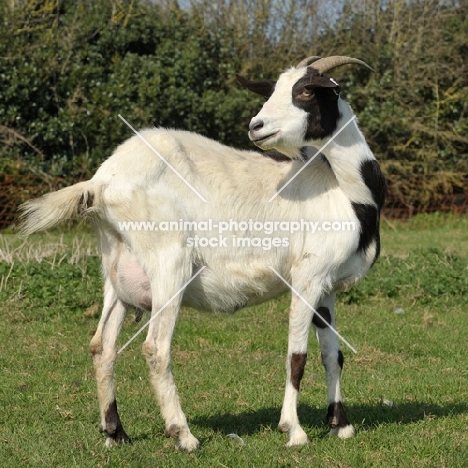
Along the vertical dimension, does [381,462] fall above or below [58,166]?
above

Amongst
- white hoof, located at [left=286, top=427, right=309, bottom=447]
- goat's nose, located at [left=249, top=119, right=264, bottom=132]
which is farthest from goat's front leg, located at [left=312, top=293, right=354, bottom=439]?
goat's nose, located at [left=249, top=119, right=264, bottom=132]

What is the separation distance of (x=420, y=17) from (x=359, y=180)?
17.1 m

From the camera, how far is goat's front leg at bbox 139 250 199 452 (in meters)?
5.11

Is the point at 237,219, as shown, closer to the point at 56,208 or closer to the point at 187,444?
the point at 56,208

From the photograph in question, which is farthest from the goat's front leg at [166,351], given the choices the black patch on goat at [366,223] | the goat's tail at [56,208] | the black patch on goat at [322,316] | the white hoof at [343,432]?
the black patch on goat at [366,223]

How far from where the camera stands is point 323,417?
601 centimetres

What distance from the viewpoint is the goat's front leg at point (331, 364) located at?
18.4ft

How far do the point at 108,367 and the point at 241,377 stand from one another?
1.79m

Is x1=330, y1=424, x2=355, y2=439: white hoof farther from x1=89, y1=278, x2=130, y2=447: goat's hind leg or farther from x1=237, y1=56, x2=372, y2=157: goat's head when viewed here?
x1=237, y1=56, x2=372, y2=157: goat's head

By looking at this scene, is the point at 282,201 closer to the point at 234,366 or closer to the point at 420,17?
the point at 234,366

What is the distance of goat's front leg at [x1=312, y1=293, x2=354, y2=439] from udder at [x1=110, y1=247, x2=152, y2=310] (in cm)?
120

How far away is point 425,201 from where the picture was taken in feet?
66.8

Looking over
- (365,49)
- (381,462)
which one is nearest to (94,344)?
(381,462)

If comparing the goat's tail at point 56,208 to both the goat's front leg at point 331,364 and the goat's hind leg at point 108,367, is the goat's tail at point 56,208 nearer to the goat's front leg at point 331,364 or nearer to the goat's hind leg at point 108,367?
the goat's hind leg at point 108,367
